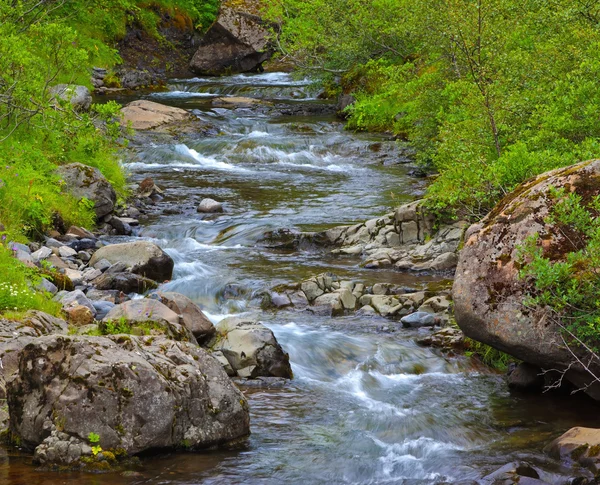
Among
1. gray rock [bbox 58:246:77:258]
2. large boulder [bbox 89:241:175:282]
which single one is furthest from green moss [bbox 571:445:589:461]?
gray rock [bbox 58:246:77:258]

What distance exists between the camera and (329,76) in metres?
32.8

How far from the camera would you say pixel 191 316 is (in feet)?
34.0

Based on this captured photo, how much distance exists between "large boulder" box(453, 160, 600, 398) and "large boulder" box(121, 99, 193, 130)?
20464 mm

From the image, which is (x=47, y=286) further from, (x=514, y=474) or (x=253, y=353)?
(x=514, y=474)

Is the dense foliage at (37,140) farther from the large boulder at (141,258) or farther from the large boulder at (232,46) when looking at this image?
the large boulder at (232,46)

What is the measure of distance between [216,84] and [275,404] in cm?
3195

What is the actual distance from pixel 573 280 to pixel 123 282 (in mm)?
7383

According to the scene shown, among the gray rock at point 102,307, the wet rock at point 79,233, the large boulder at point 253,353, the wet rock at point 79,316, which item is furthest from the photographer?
the wet rock at point 79,233

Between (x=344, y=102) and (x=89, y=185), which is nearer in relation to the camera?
(x=89, y=185)

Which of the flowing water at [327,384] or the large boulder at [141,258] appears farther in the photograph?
the large boulder at [141,258]

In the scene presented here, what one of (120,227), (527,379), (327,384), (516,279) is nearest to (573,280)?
(516,279)

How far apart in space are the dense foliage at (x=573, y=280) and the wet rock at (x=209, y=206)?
11.0 metres

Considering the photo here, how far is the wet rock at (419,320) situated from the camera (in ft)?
39.2

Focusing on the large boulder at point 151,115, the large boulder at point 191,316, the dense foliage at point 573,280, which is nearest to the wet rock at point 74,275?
the large boulder at point 191,316
